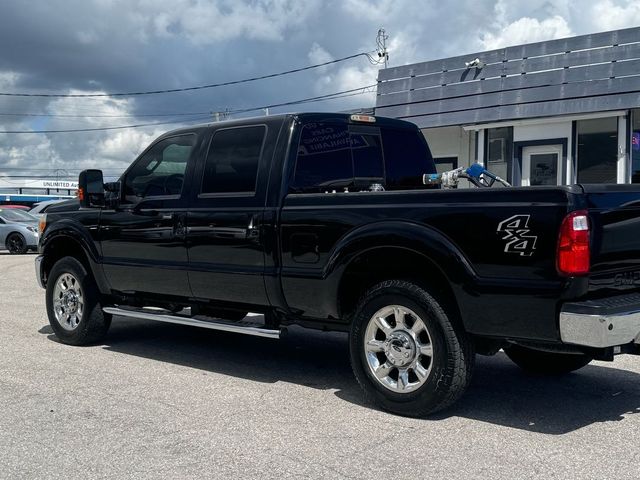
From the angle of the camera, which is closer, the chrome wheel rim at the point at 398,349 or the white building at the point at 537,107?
the chrome wheel rim at the point at 398,349

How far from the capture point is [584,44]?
46.3 ft

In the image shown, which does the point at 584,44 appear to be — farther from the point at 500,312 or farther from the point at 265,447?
the point at 265,447

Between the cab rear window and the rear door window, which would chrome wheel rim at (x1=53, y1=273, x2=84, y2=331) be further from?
the cab rear window

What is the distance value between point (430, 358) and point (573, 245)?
1.22m

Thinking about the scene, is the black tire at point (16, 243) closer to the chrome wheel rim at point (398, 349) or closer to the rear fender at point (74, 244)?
the rear fender at point (74, 244)

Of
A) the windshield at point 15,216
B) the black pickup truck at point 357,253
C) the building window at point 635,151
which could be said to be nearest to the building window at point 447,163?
the building window at point 635,151

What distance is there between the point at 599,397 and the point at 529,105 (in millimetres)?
10339

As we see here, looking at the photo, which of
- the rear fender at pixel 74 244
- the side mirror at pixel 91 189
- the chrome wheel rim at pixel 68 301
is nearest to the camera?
the side mirror at pixel 91 189

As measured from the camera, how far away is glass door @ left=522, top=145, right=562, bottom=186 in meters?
14.8

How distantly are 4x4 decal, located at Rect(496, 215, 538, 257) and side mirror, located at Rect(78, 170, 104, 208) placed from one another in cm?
411

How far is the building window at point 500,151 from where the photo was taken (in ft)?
50.3

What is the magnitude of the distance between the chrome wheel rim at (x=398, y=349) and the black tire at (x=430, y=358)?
2 centimetres

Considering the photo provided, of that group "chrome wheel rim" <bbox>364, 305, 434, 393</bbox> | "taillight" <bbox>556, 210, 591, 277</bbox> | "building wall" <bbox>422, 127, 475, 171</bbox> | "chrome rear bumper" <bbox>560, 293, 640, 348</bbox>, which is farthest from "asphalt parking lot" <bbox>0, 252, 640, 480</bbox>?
"building wall" <bbox>422, 127, 475, 171</bbox>

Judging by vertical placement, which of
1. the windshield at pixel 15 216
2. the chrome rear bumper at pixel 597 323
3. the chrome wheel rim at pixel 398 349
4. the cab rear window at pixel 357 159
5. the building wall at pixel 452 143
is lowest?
the chrome wheel rim at pixel 398 349
